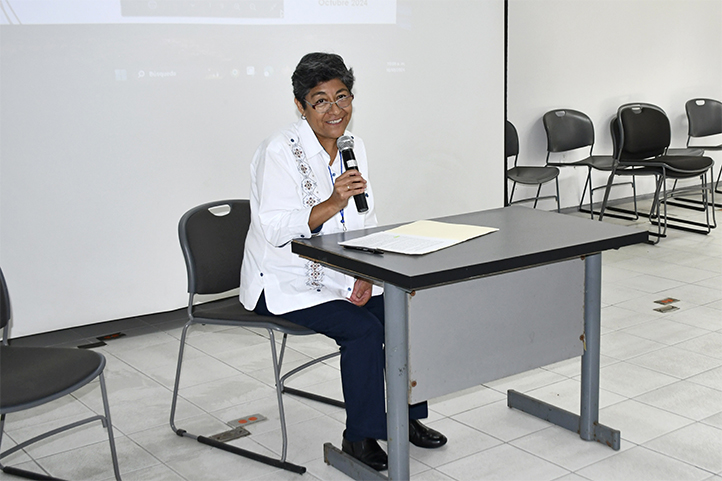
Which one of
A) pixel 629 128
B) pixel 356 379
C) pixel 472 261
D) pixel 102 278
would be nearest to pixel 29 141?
pixel 102 278

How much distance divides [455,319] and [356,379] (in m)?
0.34

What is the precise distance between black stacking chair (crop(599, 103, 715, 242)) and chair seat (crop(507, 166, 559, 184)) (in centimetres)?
41

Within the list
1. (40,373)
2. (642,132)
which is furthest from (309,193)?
(642,132)

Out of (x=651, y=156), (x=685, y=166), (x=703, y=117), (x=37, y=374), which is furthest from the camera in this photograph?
(x=703, y=117)

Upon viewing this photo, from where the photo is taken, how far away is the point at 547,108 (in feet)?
19.4

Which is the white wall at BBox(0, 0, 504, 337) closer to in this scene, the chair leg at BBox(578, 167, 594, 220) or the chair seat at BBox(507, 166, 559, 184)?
the chair seat at BBox(507, 166, 559, 184)

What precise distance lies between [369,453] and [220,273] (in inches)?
30.0

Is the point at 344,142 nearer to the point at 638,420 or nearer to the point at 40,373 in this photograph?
the point at 40,373

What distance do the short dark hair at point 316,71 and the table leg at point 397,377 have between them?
69 centimetres

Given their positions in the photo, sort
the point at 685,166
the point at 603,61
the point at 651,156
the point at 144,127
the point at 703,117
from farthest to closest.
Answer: the point at 703,117 < the point at 603,61 < the point at 651,156 < the point at 685,166 < the point at 144,127

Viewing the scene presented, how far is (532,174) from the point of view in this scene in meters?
5.35

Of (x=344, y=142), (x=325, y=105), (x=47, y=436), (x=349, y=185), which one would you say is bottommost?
(x=47, y=436)

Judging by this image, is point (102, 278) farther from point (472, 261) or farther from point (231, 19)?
point (472, 261)

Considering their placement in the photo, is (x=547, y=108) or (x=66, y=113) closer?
(x=66, y=113)
